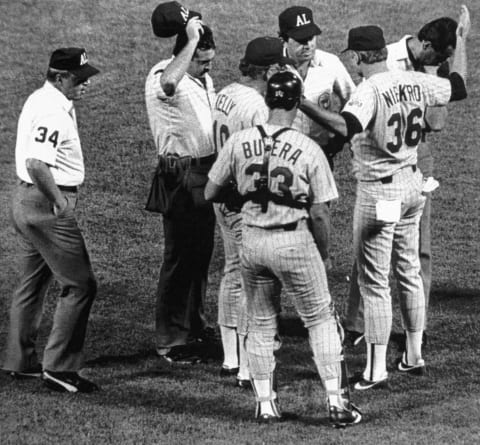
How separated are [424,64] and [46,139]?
2.54 metres

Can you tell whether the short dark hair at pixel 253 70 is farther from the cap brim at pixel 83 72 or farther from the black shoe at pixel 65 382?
the black shoe at pixel 65 382

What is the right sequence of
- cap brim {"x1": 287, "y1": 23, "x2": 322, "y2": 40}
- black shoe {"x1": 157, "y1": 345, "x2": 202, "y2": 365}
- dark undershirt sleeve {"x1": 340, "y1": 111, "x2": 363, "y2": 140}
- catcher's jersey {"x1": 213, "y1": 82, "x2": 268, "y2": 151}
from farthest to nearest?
cap brim {"x1": 287, "y1": 23, "x2": 322, "y2": 40}, black shoe {"x1": 157, "y1": 345, "x2": 202, "y2": 365}, catcher's jersey {"x1": 213, "y1": 82, "x2": 268, "y2": 151}, dark undershirt sleeve {"x1": 340, "y1": 111, "x2": 363, "y2": 140}

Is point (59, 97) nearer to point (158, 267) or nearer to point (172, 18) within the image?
point (172, 18)

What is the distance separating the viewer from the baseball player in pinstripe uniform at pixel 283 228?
21.3ft

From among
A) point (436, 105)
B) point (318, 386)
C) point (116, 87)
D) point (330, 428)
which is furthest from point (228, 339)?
point (116, 87)

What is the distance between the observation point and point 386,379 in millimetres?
7512

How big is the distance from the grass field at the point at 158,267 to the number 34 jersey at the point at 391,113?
4.45 feet

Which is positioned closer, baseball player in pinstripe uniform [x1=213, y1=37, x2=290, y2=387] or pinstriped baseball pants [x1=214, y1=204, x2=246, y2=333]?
baseball player in pinstripe uniform [x1=213, y1=37, x2=290, y2=387]

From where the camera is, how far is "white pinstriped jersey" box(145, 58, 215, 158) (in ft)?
25.8

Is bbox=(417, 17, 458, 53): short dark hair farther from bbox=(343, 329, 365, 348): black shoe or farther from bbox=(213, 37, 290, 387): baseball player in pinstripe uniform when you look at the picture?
bbox=(343, 329, 365, 348): black shoe

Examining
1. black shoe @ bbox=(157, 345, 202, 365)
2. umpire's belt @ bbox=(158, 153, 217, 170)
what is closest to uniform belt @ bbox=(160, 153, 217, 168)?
umpire's belt @ bbox=(158, 153, 217, 170)

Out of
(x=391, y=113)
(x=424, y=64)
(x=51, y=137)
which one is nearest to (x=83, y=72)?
(x=51, y=137)

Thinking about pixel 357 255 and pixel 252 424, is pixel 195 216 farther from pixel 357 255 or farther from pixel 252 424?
pixel 252 424

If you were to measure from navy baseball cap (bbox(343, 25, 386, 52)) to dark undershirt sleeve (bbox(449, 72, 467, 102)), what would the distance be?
1.83 ft
